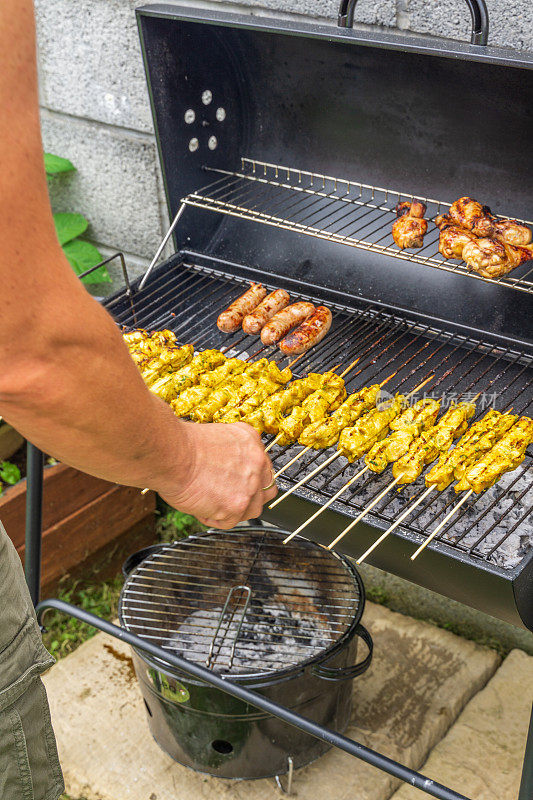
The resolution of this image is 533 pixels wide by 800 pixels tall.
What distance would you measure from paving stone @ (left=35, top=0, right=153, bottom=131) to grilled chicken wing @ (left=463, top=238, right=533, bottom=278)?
2.09 metres

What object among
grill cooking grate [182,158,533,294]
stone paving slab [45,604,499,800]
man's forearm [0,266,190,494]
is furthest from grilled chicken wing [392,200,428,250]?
stone paving slab [45,604,499,800]

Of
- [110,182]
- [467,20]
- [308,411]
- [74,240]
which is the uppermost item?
[467,20]

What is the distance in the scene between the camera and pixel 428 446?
2461 mm

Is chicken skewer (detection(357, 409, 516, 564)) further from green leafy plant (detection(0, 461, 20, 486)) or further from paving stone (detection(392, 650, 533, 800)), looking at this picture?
green leafy plant (detection(0, 461, 20, 486))

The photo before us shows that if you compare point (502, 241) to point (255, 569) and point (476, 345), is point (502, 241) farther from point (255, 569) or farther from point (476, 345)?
point (255, 569)

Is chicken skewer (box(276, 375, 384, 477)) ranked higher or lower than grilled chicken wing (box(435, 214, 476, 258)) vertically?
lower

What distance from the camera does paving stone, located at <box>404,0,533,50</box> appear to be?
2727 millimetres

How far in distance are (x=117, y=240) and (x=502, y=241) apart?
8.53ft

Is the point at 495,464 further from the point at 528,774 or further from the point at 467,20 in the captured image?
the point at 467,20

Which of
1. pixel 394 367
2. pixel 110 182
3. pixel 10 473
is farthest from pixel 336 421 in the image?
pixel 110 182

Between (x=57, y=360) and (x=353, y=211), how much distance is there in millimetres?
1880

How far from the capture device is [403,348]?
2.96 meters

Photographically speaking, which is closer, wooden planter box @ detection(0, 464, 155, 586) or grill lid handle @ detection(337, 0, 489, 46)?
grill lid handle @ detection(337, 0, 489, 46)

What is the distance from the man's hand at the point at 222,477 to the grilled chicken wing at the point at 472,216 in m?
1.13
